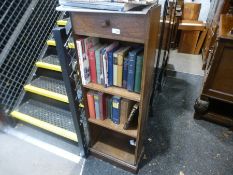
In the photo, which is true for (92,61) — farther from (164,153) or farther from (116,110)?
(164,153)

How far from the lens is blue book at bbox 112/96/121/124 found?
1132mm

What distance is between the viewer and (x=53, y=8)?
6.11 ft

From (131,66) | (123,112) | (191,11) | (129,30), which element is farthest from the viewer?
(191,11)

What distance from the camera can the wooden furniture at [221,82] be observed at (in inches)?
56.1

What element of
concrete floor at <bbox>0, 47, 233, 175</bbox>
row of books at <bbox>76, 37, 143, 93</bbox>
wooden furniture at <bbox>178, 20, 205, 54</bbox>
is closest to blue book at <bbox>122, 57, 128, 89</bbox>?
row of books at <bbox>76, 37, 143, 93</bbox>

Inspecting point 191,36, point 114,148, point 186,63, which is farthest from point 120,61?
point 191,36

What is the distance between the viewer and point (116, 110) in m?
1.18

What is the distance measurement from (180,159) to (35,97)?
1511mm

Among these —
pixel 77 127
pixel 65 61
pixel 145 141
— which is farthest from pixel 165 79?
pixel 65 61

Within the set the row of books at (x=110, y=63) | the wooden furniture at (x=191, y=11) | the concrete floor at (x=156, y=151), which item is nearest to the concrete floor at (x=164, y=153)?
the concrete floor at (x=156, y=151)

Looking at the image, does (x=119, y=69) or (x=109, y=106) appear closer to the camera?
(x=119, y=69)

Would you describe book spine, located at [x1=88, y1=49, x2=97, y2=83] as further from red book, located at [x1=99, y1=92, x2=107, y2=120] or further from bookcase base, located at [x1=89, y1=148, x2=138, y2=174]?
bookcase base, located at [x1=89, y1=148, x2=138, y2=174]

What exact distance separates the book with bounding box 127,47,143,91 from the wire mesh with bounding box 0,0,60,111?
1.20 meters

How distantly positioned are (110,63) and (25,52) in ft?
3.62
